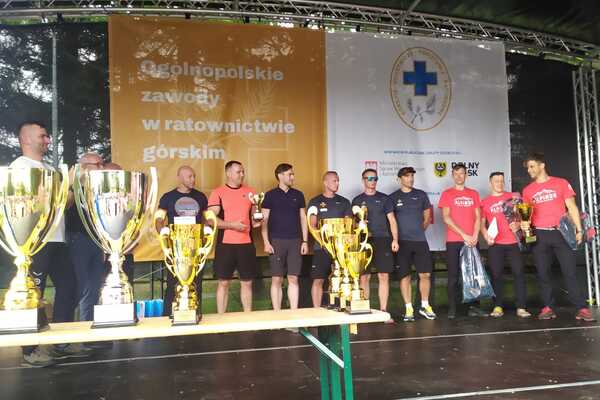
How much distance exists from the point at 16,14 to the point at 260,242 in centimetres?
278

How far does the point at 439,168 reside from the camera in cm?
492

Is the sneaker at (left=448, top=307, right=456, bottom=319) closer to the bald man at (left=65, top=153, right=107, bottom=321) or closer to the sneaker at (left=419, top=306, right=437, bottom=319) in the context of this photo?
the sneaker at (left=419, top=306, right=437, bottom=319)

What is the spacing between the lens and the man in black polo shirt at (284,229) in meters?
4.25

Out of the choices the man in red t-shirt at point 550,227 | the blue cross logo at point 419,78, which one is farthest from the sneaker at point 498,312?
the blue cross logo at point 419,78

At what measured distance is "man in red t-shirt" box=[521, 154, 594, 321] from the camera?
4.22 m

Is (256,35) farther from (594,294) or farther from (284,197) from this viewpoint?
(594,294)

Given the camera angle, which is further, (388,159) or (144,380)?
(388,159)

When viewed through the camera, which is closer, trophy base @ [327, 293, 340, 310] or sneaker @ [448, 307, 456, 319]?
trophy base @ [327, 293, 340, 310]

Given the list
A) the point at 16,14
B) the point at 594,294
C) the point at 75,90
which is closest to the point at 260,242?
the point at 75,90

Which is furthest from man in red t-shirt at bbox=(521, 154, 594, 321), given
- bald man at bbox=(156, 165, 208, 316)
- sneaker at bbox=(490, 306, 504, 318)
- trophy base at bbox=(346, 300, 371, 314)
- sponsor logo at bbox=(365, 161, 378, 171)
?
trophy base at bbox=(346, 300, 371, 314)

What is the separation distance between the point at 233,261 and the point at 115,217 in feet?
8.91

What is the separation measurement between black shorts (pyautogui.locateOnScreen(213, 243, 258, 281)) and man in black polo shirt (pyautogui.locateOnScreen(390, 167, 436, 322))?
4.67 feet

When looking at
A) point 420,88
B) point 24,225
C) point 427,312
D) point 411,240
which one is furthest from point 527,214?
point 24,225

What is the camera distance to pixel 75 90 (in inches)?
165
